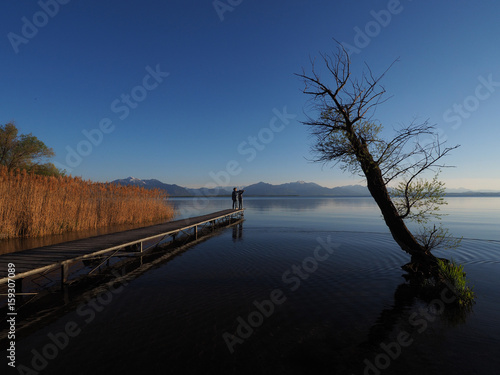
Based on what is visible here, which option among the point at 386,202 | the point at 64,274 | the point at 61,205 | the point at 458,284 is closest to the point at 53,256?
the point at 64,274

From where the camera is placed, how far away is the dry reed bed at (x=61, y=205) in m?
12.4

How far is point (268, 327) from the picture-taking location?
5242 mm

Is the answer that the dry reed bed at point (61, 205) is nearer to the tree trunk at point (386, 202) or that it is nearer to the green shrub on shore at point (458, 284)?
the tree trunk at point (386, 202)

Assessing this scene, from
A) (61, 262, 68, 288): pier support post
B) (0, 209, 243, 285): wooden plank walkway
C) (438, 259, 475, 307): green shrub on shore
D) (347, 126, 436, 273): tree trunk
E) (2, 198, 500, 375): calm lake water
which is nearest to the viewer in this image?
(2, 198, 500, 375): calm lake water

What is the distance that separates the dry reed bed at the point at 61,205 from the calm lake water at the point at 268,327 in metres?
9.43

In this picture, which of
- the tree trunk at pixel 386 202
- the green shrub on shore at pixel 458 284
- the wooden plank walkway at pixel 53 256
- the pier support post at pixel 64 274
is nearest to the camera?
the wooden plank walkway at pixel 53 256

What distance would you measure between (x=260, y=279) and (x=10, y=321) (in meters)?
6.30

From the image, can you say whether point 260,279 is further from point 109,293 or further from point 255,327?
point 109,293

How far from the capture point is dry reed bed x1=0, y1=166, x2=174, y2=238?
40.7 ft

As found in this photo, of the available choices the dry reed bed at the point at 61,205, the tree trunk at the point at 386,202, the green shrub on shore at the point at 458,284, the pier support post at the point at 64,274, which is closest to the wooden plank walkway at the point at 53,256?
the pier support post at the point at 64,274

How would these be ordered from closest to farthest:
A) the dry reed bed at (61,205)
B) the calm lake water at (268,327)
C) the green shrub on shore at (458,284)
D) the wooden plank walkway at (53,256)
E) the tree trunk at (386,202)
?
the calm lake water at (268,327), the wooden plank walkway at (53,256), the green shrub on shore at (458,284), the tree trunk at (386,202), the dry reed bed at (61,205)

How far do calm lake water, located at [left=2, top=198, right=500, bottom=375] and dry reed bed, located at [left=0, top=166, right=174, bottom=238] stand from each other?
9434 mm

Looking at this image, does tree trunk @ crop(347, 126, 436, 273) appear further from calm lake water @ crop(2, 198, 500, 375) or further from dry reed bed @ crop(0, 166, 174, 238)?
dry reed bed @ crop(0, 166, 174, 238)

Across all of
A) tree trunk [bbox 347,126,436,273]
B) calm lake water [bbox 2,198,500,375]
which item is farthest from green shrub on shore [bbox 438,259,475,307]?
tree trunk [bbox 347,126,436,273]
